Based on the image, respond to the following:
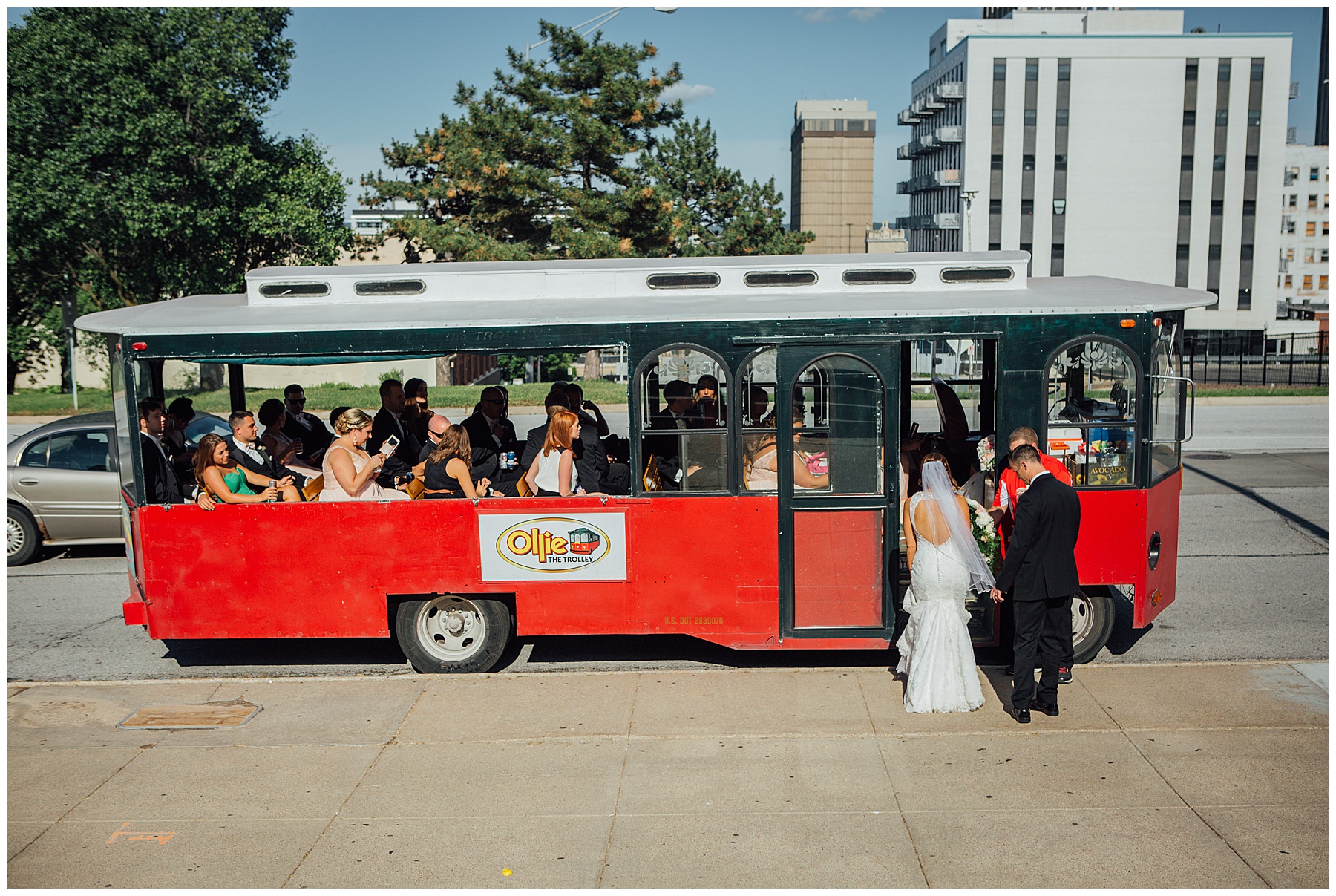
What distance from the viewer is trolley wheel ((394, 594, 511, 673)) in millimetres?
7570

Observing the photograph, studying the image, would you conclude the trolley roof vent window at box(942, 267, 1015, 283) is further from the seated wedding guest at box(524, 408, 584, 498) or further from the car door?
the car door

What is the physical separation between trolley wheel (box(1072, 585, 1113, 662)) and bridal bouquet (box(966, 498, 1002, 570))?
868 millimetres

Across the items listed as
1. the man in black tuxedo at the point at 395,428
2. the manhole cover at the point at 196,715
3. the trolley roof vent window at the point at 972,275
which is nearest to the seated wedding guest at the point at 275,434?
the man in black tuxedo at the point at 395,428

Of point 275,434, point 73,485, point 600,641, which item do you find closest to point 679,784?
point 600,641

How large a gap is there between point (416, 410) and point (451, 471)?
9.14 ft

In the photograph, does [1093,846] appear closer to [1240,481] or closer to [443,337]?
[443,337]

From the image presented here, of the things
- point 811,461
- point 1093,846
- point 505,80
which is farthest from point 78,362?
point 1093,846

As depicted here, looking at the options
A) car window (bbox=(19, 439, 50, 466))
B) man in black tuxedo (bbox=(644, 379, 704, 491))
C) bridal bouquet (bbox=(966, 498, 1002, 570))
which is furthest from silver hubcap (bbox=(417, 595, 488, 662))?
car window (bbox=(19, 439, 50, 466))

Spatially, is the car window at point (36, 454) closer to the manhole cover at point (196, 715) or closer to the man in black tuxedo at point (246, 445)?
the man in black tuxedo at point (246, 445)

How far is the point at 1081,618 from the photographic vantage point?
7.63 meters

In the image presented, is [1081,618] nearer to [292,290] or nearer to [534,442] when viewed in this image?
[534,442]

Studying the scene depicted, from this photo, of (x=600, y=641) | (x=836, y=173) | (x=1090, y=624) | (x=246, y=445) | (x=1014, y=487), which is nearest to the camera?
(x=1014, y=487)

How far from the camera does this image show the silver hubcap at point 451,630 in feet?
25.1

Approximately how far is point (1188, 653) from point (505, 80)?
105ft
